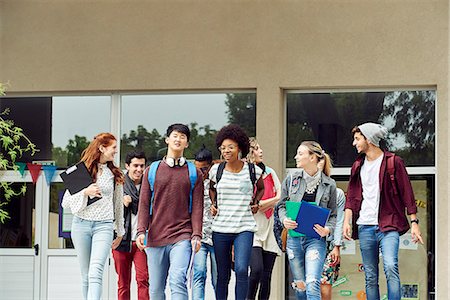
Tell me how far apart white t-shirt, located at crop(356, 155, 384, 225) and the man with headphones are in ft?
5.72

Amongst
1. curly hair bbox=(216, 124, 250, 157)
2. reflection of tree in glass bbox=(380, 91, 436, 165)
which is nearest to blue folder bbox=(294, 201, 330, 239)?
curly hair bbox=(216, 124, 250, 157)

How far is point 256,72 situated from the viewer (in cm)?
1373

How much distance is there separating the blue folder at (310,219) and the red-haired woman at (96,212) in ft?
6.13

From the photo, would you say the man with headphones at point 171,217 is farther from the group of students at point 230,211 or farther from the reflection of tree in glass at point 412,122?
the reflection of tree in glass at point 412,122

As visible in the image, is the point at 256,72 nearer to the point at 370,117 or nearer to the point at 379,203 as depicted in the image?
the point at 370,117

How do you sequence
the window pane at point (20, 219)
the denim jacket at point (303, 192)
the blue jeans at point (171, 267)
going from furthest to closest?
the window pane at point (20, 219)
the denim jacket at point (303, 192)
the blue jeans at point (171, 267)

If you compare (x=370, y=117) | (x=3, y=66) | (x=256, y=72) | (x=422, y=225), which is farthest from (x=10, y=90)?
(x=422, y=225)

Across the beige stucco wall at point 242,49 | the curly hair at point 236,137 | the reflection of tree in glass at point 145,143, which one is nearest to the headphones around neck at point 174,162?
the curly hair at point 236,137

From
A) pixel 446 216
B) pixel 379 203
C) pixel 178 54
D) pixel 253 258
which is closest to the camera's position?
pixel 379 203

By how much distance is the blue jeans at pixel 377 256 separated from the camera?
9883mm

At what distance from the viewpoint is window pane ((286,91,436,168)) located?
1342 cm

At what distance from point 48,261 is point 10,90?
8.38 feet

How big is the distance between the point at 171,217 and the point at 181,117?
482 cm

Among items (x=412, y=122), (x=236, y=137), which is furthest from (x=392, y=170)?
(x=412, y=122)
